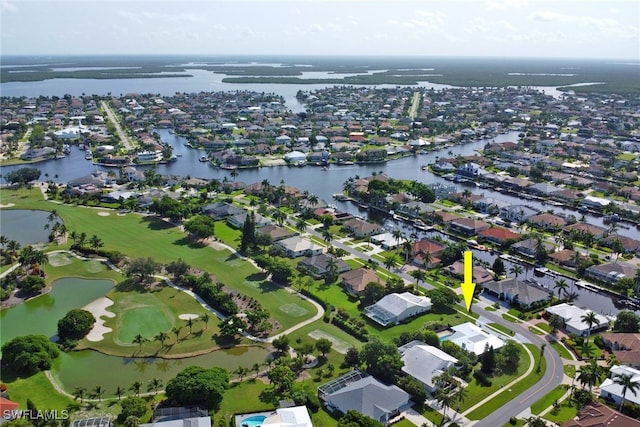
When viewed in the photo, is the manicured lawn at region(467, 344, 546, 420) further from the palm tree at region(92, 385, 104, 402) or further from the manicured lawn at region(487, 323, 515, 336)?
the palm tree at region(92, 385, 104, 402)

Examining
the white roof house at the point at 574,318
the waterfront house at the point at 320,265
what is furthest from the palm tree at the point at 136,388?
the white roof house at the point at 574,318

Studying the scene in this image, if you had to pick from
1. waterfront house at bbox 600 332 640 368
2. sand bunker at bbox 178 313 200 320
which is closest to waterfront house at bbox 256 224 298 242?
sand bunker at bbox 178 313 200 320

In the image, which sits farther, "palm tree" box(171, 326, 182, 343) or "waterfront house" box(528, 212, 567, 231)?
"waterfront house" box(528, 212, 567, 231)

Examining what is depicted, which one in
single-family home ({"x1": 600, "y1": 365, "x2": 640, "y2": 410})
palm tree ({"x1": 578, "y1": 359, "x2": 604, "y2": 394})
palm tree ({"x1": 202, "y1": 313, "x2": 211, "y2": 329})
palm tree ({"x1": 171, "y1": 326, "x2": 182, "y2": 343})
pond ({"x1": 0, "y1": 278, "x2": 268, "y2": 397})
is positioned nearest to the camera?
palm tree ({"x1": 578, "y1": 359, "x2": 604, "y2": 394})

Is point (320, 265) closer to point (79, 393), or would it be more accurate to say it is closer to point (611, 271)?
point (79, 393)

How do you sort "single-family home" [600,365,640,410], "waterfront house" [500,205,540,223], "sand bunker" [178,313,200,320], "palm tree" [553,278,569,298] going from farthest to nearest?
"waterfront house" [500,205,540,223]
"palm tree" [553,278,569,298]
"sand bunker" [178,313,200,320]
"single-family home" [600,365,640,410]

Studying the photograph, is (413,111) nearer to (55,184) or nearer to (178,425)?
(55,184)

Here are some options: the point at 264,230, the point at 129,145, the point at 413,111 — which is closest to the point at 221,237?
the point at 264,230

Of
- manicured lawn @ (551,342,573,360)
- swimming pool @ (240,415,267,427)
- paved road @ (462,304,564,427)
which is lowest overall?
manicured lawn @ (551,342,573,360)
